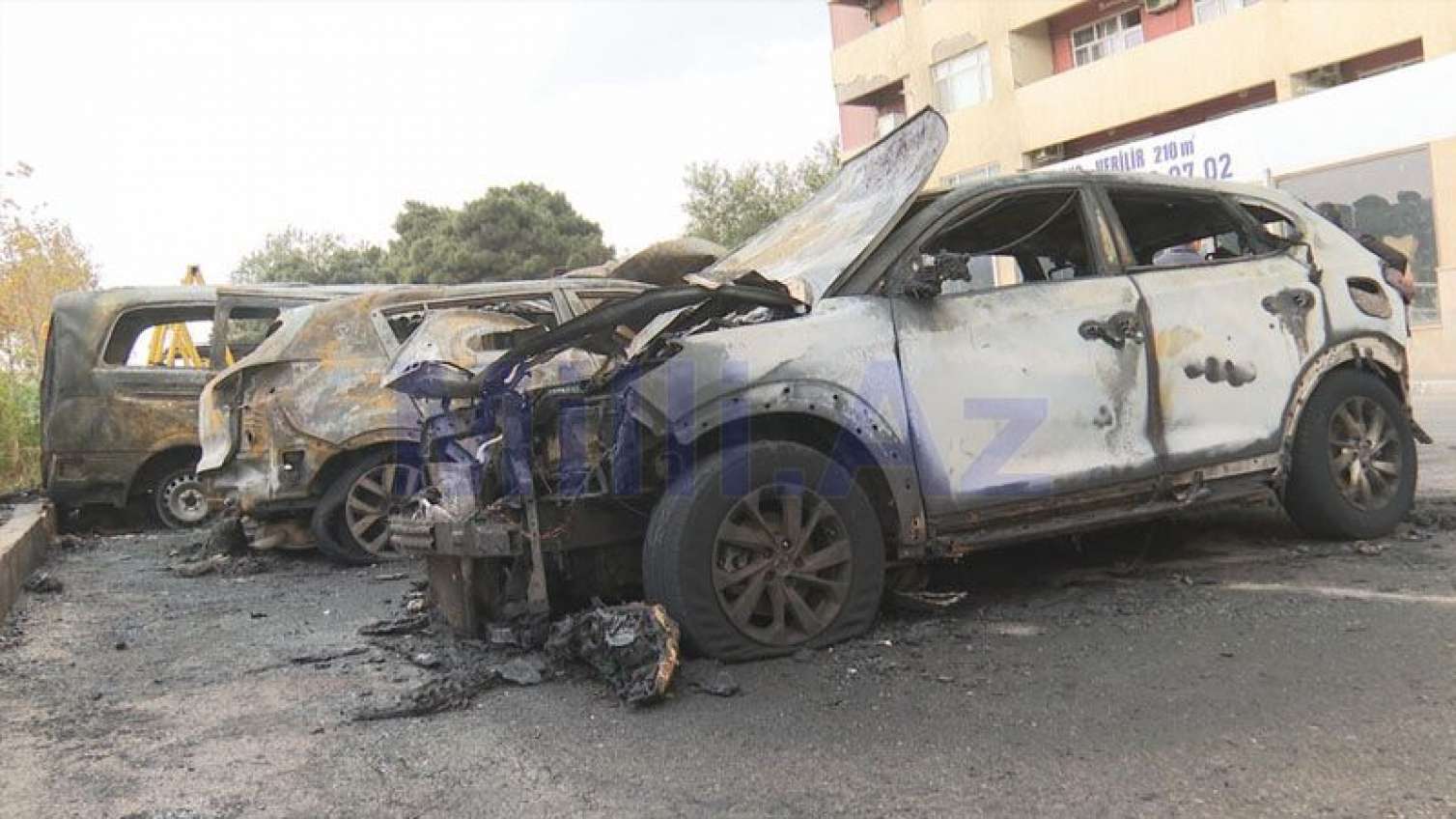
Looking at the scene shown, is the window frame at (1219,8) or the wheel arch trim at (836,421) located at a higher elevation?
the window frame at (1219,8)

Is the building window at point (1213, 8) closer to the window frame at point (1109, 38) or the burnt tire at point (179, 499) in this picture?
the window frame at point (1109, 38)

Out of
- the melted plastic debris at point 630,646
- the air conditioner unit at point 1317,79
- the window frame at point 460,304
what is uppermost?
the air conditioner unit at point 1317,79

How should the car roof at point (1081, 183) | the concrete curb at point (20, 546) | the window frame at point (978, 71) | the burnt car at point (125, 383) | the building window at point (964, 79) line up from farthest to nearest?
the building window at point (964, 79) → the window frame at point (978, 71) → the burnt car at point (125, 383) → the concrete curb at point (20, 546) → the car roof at point (1081, 183)

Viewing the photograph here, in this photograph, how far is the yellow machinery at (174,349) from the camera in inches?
331

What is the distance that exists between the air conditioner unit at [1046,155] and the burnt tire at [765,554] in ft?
72.4

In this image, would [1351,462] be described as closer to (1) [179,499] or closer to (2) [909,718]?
(2) [909,718]

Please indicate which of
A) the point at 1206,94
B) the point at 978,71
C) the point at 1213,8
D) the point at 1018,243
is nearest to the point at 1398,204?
the point at 1206,94

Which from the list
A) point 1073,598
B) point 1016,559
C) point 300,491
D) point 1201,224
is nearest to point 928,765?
point 1073,598

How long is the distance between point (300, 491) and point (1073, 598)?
4256 millimetres

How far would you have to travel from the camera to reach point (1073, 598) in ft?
14.6

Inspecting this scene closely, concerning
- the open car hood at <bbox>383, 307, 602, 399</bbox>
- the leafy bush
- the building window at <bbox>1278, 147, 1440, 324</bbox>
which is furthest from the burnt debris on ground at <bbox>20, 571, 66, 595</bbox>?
the building window at <bbox>1278, 147, 1440, 324</bbox>

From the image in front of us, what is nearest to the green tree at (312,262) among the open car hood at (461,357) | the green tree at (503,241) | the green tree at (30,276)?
the green tree at (503,241)

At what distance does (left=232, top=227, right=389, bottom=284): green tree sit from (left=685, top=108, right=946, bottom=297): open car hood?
41.1 m

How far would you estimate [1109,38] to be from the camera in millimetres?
23953
